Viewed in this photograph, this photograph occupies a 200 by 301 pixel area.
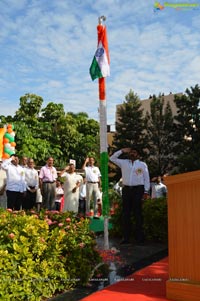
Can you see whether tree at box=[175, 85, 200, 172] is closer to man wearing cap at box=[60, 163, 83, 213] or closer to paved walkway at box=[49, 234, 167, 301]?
man wearing cap at box=[60, 163, 83, 213]

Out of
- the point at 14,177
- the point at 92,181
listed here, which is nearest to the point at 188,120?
the point at 92,181

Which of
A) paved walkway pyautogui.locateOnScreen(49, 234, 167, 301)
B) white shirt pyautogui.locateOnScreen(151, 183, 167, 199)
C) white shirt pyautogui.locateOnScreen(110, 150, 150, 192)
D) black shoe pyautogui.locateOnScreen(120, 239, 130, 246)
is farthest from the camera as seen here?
white shirt pyautogui.locateOnScreen(151, 183, 167, 199)

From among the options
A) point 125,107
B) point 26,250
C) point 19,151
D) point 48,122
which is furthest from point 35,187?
point 125,107

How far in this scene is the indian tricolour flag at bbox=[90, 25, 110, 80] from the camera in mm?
6328

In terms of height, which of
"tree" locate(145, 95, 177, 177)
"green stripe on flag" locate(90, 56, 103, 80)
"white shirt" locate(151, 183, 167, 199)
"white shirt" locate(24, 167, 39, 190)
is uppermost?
"tree" locate(145, 95, 177, 177)

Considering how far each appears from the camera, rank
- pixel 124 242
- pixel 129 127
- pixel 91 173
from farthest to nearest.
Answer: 1. pixel 129 127
2. pixel 91 173
3. pixel 124 242

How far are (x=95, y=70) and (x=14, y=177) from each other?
3.72m

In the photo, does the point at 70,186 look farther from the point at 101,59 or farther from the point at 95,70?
the point at 101,59

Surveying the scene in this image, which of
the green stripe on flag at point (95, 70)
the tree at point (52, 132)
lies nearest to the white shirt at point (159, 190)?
the green stripe on flag at point (95, 70)

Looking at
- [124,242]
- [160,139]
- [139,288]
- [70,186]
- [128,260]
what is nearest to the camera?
[139,288]

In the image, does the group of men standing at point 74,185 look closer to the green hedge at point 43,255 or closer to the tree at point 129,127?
the green hedge at point 43,255

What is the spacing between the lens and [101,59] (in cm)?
638

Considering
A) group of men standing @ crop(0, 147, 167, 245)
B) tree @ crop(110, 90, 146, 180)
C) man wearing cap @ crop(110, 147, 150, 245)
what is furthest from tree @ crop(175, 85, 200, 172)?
man wearing cap @ crop(110, 147, 150, 245)

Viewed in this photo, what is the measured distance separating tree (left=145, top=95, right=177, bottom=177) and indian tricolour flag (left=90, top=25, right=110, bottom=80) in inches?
925
